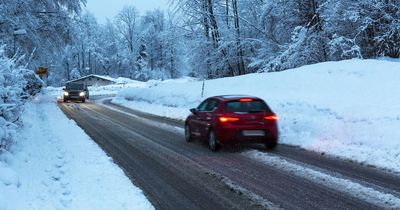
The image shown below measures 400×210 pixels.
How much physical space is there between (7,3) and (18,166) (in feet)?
47.8

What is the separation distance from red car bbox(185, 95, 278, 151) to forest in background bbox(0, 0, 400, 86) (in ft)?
27.5

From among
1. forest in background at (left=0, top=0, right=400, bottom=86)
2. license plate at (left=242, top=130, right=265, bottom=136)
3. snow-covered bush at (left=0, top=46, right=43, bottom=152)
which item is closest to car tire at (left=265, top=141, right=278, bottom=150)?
license plate at (left=242, top=130, right=265, bottom=136)

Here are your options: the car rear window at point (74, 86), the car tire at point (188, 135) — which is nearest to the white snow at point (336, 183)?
the car tire at point (188, 135)

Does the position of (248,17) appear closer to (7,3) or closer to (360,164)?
(7,3)

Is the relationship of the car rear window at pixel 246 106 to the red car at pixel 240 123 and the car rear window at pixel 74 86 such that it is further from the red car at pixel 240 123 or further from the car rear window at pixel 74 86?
the car rear window at pixel 74 86

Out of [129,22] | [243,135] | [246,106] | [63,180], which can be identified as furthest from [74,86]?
[129,22]

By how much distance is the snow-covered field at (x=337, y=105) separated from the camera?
1225 centimetres

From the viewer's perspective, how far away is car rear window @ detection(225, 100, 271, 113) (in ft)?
44.5

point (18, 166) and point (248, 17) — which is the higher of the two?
point (248, 17)

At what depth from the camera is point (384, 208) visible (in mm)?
7219

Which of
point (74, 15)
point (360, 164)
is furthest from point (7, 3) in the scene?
point (360, 164)

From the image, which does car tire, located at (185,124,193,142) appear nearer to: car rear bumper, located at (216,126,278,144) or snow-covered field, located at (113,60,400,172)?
car rear bumper, located at (216,126,278,144)

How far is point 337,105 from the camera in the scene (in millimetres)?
16188

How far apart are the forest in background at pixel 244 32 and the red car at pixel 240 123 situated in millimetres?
8383
